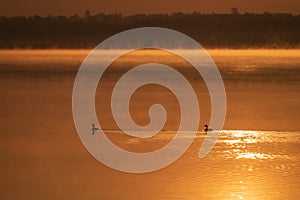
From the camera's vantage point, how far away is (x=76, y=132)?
475 inches

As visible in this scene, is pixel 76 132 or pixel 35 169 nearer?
pixel 35 169

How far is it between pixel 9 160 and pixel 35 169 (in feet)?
2.04

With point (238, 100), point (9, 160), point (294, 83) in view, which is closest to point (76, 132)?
point (9, 160)

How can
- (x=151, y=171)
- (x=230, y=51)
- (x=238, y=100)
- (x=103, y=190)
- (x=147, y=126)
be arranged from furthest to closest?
(x=230, y=51)
(x=238, y=100)
(x=147, y=126)
(x=151, y=171)
(x=103, y=190)

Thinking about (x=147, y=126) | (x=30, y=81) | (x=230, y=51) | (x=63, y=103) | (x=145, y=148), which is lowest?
(x=145, y=148)

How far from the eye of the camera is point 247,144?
1107cm

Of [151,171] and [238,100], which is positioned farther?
[238,100]

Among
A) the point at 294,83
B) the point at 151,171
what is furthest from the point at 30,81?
the point at 151,171

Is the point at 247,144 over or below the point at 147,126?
below

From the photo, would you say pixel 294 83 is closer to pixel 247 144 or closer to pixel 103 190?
pixel 247 144

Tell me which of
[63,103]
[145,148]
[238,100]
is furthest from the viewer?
[238,100]

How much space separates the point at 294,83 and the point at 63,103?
822cm

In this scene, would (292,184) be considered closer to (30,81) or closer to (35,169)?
(35,169)

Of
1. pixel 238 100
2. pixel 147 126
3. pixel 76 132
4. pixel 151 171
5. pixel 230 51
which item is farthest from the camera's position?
pixel 230 51
